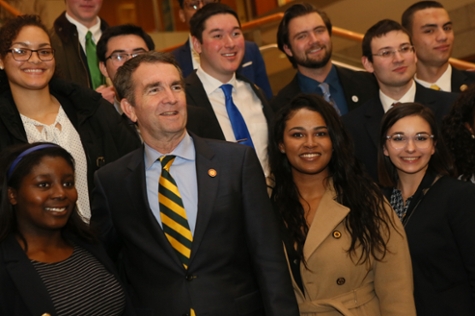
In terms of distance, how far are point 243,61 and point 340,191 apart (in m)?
2.15

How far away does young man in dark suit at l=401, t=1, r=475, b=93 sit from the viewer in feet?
17.2

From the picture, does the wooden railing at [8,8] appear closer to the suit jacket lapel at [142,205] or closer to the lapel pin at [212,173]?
the suit jacket lapel at [142,205]

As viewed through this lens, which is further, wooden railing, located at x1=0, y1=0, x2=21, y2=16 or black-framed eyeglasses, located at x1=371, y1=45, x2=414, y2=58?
wooden railing, located at x1=0, y1=0, x2=21, y2=16

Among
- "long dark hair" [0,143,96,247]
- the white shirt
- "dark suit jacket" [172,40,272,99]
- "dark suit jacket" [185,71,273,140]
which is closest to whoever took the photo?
"long dark hair" [0,143,96,247]

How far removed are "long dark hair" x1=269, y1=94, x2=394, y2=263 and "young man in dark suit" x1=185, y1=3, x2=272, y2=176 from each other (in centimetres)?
62

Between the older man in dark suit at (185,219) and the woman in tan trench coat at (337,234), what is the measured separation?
32 cm

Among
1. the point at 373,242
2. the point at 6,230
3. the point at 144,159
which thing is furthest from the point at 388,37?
the point at 6,230

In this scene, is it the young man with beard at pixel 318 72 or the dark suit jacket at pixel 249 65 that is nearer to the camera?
the young man with beard at pixel 318 72

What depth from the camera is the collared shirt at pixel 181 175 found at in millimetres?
3160

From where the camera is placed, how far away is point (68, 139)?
12.5ft

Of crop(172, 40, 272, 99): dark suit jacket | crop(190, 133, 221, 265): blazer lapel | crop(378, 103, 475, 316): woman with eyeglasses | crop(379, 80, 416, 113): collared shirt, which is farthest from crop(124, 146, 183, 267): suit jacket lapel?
crop(172, 40, 272, 99): dark suit jacket

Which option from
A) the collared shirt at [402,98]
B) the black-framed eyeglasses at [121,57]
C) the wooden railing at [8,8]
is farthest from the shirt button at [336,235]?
the wooden railing at [8,8]

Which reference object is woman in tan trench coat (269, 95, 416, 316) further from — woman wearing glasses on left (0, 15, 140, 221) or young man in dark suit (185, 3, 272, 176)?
woman wearing glasses on left (0, 15, 140, 221)

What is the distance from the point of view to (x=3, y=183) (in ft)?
10.1
